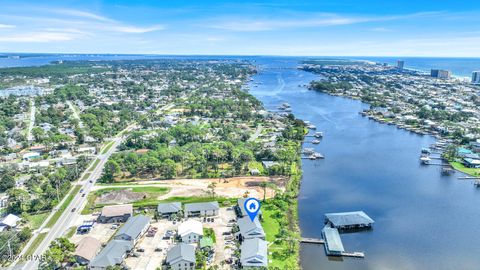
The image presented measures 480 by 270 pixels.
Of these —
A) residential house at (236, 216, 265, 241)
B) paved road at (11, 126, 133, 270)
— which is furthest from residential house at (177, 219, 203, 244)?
paved road at (11, 126, 133, 270)

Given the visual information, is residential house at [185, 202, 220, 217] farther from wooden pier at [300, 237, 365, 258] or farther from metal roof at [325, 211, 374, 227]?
metal roof at [325, 211, 374, 227]

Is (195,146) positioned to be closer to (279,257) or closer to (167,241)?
(167,241)

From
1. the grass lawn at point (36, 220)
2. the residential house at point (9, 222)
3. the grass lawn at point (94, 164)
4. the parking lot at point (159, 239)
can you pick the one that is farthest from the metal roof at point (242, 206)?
the grass lawn at point (94, 164)

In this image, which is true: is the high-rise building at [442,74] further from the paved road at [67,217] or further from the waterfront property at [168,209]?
the waterfront property at [168,209]

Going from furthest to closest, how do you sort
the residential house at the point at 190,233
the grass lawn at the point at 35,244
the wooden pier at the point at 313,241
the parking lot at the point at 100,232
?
the parking lot at the point at 100,232 → the wooden pier at the point at 313,241 → the residential house at the point at 190,233 → the grass lawn at the point at 35,244

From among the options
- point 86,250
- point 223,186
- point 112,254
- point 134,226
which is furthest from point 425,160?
point 86,250

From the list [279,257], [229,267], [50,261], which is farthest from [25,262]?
[279,257]

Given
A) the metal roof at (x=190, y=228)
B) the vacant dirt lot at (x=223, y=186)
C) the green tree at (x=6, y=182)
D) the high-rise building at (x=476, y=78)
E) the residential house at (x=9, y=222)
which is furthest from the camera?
the high-rise building at (x=476, y=78)
